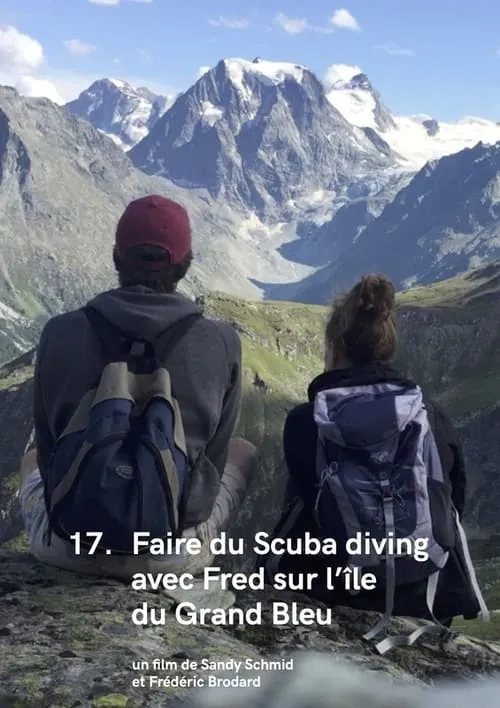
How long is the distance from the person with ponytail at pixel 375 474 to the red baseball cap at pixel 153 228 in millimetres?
2328

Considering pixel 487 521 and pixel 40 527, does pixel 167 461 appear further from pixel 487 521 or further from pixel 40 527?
pixel 487 521

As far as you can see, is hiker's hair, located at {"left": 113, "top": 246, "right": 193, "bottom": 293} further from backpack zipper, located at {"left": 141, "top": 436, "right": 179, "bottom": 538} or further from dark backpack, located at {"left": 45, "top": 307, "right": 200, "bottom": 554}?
backpack zipper, located at {"left": 141, "top": 436, "right": 179, "bottom": 538}

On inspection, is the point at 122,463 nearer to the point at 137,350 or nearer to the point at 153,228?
the point at 137,350

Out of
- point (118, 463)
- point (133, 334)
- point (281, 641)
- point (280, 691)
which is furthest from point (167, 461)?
point (280, 691)

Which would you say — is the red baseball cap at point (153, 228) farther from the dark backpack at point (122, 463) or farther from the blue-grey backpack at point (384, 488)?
the blue-grey backpack at point (384, 488)

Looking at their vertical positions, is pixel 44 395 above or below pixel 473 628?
above

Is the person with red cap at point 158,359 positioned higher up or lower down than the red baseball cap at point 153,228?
lower down

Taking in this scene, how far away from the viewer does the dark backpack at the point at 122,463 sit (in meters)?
8.66

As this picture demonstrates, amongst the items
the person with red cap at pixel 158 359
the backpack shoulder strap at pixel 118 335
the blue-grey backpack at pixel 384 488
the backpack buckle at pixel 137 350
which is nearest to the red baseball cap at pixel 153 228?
the person with red cap at pixel 158 359

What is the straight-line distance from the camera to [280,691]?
672cm

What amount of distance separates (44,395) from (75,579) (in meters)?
2.30

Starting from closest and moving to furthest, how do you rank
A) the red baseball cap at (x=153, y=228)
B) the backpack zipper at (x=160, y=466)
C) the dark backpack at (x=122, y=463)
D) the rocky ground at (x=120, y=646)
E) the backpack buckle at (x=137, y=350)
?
the rocky ground at (x=120, y=646), the dark backpack at (x=122, y=463), the backpack zipper at (x=160, y=466), the backpack buckle at (x=137, y=350), the red baseball cap at (x=153, y=228)

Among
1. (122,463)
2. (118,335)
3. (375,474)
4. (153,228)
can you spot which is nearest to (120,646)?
(122,463)

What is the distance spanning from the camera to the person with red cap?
966cm
